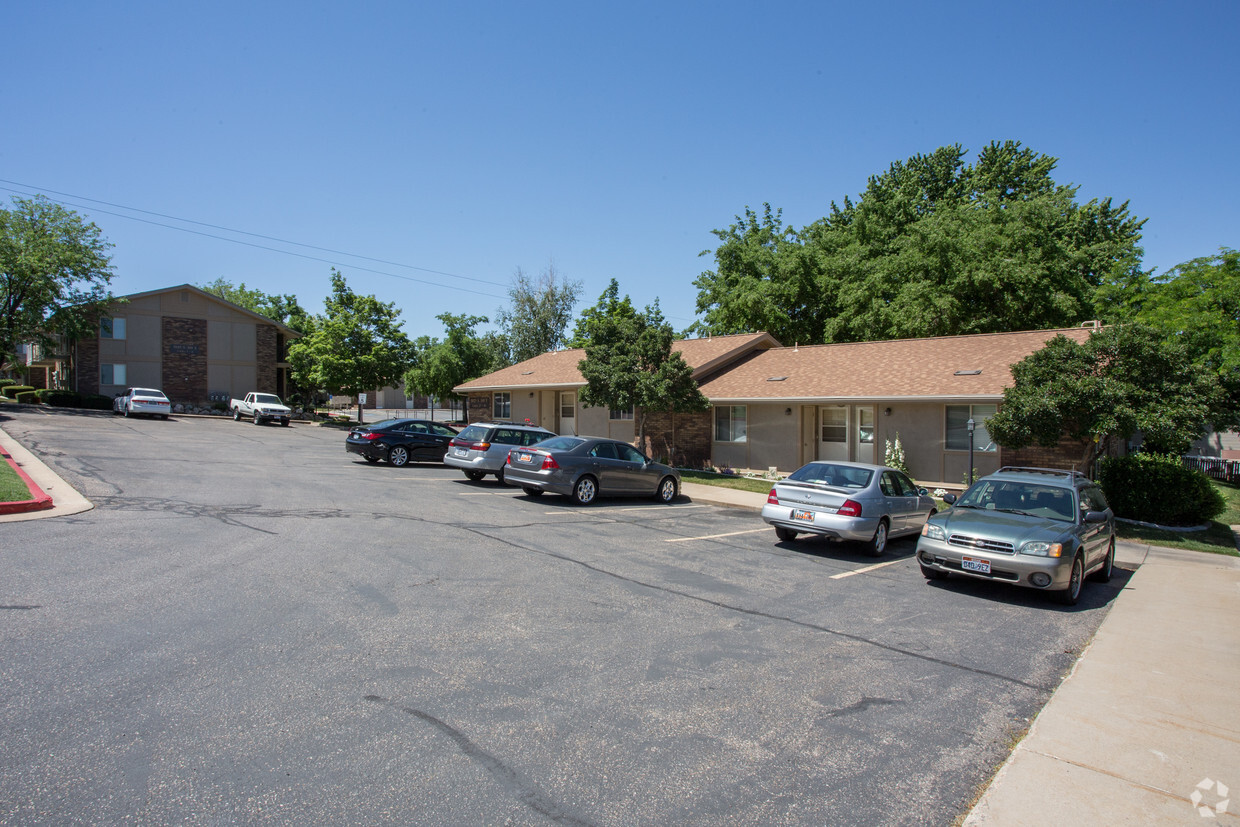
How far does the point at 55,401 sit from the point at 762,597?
45.1 m

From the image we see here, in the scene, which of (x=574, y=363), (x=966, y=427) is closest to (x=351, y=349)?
(x=574, y=363)

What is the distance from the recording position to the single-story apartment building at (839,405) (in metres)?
18.3

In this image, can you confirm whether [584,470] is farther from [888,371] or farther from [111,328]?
[111,328]

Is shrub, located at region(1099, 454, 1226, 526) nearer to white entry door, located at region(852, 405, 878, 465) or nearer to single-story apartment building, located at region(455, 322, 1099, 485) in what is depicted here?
single-story apartment building, located at region(455, 322, 1099, 485)

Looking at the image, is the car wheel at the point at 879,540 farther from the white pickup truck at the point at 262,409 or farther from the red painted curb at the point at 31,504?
the white pickup truck at the point at 262,409

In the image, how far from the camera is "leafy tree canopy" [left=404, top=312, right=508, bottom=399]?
1704 inches

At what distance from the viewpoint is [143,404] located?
34969mm

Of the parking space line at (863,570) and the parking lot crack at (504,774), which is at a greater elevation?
the parking lot crack at (504,774)

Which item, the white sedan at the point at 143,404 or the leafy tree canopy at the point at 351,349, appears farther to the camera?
the leafy tree canopy at the point at 351,349

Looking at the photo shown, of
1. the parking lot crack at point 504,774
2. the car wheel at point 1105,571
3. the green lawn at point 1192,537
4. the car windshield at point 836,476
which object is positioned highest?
the car windshield at point 836,476

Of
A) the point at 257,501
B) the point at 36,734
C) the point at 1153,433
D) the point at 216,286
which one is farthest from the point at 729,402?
the point at 216,286

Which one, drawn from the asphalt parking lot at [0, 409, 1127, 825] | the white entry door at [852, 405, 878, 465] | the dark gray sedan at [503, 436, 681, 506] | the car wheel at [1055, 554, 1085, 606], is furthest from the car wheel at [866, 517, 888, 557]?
the white entry door at [852, 405, 878, 465]

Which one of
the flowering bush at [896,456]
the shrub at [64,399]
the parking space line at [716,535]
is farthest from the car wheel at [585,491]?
the shrub at [64,399]

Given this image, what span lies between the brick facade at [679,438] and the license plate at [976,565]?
15.0 meters
